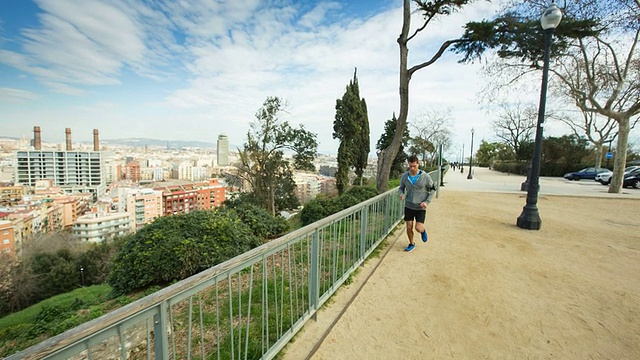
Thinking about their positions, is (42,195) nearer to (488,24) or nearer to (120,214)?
(120,214)

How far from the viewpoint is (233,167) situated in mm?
21297

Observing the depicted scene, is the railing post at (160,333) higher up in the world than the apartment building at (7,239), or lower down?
higher up

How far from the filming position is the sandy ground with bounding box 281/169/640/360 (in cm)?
240

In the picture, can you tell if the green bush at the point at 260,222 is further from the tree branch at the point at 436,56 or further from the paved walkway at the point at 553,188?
the paved walkway at the point at 553,188

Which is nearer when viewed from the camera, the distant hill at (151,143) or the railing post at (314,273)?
the railing post at (314,273)

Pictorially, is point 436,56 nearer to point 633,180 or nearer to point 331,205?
point 331,205

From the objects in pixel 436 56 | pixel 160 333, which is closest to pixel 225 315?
pixel 160 333

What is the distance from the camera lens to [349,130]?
976 inches

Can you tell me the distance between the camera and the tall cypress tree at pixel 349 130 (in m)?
23.8

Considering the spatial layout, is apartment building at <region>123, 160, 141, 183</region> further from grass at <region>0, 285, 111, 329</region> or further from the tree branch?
the tree branch

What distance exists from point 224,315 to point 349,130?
2283cm

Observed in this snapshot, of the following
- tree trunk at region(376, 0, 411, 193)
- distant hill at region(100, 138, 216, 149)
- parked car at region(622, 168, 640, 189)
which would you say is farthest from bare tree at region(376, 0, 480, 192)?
distant hill at region(100, 138, 216, 149)

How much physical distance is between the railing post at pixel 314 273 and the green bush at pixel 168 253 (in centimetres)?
239

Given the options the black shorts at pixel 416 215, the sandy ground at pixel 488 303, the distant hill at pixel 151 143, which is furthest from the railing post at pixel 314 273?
the distant hill at pixel 151 143
